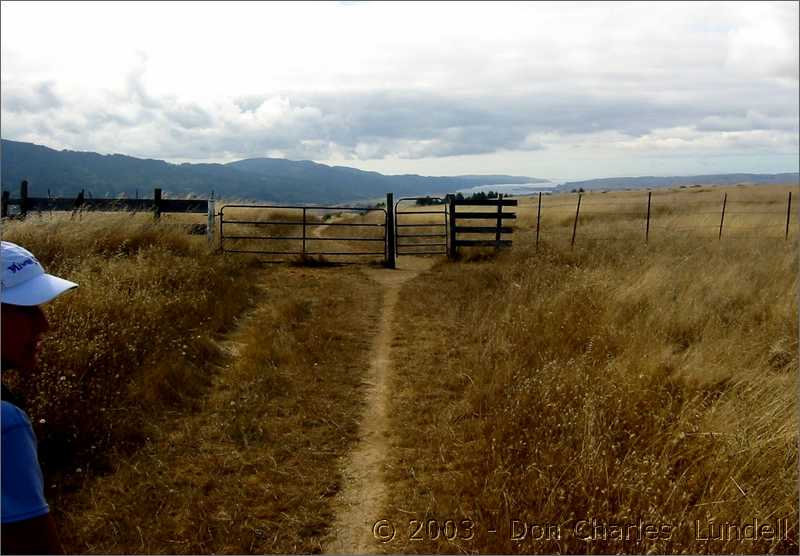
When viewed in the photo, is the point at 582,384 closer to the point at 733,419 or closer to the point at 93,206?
the point at 733,419

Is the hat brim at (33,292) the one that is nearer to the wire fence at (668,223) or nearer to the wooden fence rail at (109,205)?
the wooden fence rail at (109,205)

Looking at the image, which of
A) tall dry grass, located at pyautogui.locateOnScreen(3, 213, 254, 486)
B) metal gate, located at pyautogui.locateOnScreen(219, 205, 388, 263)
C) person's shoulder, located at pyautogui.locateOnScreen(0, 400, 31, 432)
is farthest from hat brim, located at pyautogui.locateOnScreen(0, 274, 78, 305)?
metal gate, located at pyautogui.locateOnScreen(219, 205, 388, 263)

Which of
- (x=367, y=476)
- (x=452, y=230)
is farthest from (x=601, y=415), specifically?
(x=452, y=230)

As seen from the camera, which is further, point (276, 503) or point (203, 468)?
point (203, 468)

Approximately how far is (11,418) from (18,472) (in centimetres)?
14

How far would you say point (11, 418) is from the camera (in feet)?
5.01

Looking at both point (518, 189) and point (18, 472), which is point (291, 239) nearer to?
point (18, 472)

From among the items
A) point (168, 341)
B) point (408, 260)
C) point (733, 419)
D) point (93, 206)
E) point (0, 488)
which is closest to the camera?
point (0, 488)

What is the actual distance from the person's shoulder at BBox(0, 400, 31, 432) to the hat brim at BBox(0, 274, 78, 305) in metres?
0.34

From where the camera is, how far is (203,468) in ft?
15.8

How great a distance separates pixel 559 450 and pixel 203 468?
2840 mm

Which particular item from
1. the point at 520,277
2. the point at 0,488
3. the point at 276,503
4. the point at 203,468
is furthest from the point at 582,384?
the point at 520,277

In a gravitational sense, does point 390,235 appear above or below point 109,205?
below

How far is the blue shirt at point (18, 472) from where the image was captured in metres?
1.51
